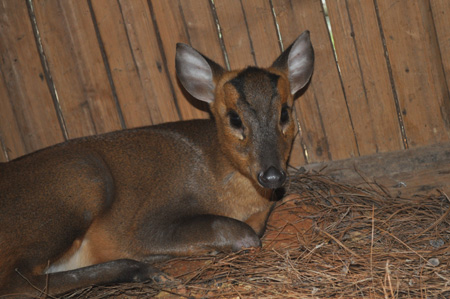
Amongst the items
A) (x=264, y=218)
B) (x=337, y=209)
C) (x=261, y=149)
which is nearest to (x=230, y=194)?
(x=264, y=218)

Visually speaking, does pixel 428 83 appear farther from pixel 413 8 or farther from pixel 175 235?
pixel 175 235

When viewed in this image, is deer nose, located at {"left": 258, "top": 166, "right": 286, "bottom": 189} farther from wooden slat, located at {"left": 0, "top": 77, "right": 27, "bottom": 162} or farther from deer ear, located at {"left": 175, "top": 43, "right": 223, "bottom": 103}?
wooden slat, located at {"left": 0, "top": 77, "right": 27, "bottom": 162}

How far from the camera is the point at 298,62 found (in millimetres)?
4938

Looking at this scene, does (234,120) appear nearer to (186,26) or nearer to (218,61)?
(218,61)

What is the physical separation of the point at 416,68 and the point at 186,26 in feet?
7.64

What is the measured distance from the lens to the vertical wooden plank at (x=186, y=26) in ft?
16.9

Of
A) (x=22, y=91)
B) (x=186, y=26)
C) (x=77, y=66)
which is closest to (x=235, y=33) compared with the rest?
(x=186, y=26)

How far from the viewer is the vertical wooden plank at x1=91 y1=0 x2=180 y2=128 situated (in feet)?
17.3

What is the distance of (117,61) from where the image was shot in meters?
5.38

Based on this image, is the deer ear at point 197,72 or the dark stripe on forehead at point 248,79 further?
the deer ear at point 197,72

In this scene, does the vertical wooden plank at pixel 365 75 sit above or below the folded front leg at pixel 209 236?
above

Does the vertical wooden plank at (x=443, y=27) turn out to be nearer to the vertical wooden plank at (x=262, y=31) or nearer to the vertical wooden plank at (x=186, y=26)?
the vertical wooden plank at (x=262, y=31)

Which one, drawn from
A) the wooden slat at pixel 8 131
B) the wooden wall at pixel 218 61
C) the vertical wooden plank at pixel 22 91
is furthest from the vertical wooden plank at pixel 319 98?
the wooden slat at pixel 8 131

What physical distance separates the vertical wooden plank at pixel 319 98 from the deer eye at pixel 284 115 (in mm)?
674
